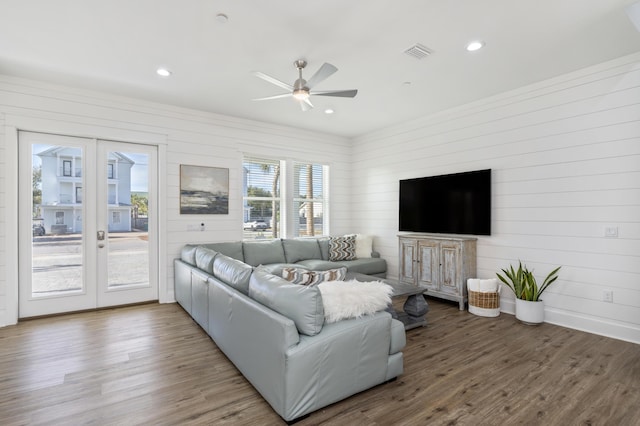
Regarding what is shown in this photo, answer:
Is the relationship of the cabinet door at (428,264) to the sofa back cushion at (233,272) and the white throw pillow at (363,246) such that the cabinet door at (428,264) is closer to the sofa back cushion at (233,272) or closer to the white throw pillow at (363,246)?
the white throw pillow at (363,246)

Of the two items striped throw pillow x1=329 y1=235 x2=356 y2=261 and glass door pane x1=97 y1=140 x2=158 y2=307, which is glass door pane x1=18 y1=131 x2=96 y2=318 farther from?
striped throw pillow x1=329 y1=235 x2=356 y2=261

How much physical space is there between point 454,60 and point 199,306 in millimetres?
3842

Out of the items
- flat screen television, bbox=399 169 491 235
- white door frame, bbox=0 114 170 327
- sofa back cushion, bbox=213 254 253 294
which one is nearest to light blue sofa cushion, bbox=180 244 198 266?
sofa back cushion, bbox=213 254 253 294

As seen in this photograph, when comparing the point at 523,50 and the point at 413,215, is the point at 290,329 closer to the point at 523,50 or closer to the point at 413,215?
the point at 523,50

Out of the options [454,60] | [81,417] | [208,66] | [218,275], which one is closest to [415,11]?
[454,60]

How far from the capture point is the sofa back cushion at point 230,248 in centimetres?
469

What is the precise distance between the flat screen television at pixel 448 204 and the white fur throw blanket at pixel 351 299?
2611 millimetres

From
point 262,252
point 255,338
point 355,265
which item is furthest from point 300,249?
point 255,338

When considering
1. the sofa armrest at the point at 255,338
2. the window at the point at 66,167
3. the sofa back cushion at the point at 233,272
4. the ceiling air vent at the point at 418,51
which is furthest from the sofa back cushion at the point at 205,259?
the ceiling air vent at the point at 418,51

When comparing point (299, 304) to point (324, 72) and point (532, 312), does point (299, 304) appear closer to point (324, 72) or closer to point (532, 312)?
point (324, 72)

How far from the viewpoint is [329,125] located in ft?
19.0

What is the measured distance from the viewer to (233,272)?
283 centimetres

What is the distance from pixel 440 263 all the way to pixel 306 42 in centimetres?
338

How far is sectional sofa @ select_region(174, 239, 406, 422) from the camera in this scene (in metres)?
1.96
